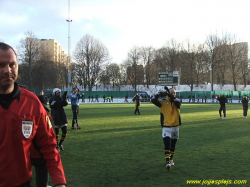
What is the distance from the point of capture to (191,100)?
5572cm

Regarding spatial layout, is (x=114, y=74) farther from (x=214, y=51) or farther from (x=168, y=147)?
(x=168, y=147)

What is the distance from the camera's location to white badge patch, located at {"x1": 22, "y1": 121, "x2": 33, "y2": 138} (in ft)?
6.91

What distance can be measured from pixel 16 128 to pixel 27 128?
0.09m

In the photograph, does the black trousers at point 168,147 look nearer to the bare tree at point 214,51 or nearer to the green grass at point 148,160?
the green grass at point 148,160

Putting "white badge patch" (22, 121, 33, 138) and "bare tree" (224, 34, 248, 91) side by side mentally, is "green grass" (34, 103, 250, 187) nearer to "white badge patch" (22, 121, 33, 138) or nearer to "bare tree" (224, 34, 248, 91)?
"white badge patch" (22, 121, 33, 138)

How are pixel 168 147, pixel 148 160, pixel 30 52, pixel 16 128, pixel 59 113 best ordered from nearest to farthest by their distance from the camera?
pixel 16 128, pixel 168 147, pixel 148 160, pixel 59 113, pixel 30 52

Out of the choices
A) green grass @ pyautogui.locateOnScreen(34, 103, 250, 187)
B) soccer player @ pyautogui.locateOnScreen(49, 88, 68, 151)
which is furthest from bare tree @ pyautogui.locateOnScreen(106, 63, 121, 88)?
soccer player @ pyautogui.locateOnScreen(49, 88, 68, 151)

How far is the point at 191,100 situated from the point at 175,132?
51000 millimetres

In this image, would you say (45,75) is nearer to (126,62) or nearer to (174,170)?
(126,62)

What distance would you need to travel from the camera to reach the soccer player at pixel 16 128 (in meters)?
2.05

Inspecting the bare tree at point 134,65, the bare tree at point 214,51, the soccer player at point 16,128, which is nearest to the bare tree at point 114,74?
the bare tree at point 134,65

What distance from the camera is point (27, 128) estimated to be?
213 centimetres

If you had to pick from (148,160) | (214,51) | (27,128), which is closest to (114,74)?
(214,51)

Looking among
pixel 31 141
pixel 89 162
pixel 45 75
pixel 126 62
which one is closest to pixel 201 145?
pixel 89 162
